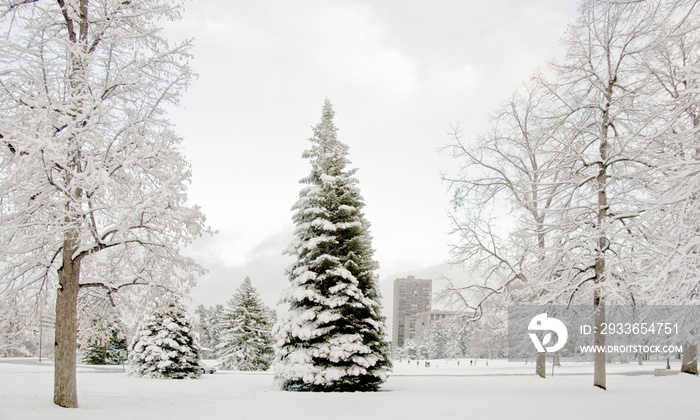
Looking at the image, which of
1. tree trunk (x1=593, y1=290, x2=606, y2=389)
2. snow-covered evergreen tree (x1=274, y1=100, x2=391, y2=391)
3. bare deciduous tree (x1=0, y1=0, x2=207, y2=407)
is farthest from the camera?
snow-covered evergreen tree (x1=274, y1=100, x2=391, y2=391)

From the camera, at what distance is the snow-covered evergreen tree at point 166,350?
2634 centimetres

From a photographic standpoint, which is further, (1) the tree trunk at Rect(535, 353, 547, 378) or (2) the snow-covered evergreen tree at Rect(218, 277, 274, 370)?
(2) the snow-covered evergreen tree at Rect(218, 277, 274, 370)

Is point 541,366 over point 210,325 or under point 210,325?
over

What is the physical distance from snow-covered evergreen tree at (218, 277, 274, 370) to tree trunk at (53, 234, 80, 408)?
31150mm

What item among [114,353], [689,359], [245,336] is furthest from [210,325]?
[689,359]

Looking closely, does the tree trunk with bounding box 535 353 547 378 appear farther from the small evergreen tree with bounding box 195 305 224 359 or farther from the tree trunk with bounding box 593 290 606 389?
the small evergreen tree with bounding box 195 305 224 359

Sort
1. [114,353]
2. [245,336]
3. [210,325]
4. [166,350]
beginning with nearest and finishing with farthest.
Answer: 1. [166,350]
2. [245,336]
3. [114,353]
4. [210,325]

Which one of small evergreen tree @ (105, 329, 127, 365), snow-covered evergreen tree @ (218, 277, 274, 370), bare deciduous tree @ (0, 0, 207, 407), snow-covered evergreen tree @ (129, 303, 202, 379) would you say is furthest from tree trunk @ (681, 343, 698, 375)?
small evergreen tree @ (105, 329, 127, 365)

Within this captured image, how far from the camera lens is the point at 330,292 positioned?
59.1ft

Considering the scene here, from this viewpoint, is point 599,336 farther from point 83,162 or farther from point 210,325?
point 210,325

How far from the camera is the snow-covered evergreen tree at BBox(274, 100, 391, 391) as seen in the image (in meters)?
17.5

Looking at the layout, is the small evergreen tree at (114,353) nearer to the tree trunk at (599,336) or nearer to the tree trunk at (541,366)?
the tree trunk at (541,366)

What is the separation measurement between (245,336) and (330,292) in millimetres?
26559

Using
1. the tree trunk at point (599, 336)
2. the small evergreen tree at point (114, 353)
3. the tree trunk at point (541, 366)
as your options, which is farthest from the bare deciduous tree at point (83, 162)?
the small evergreen tree at point (114, 353)
